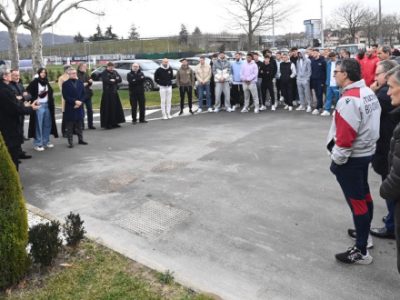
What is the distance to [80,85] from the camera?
33.4 ft

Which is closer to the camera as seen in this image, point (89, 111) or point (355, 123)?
point (355, 123)

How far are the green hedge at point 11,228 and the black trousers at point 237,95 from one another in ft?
38.6

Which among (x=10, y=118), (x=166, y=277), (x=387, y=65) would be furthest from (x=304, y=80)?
(x=166, y=277)

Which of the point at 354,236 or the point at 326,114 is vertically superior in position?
the point at 326,114

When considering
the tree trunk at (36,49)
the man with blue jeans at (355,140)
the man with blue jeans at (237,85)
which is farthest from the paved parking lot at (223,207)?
the tree trunk at (36,49)

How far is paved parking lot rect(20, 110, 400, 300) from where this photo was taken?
411 centimetres

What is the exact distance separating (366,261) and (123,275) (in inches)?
92.1

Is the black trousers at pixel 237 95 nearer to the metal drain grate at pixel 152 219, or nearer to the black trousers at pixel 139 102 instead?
the black trousers at pixel 139 102

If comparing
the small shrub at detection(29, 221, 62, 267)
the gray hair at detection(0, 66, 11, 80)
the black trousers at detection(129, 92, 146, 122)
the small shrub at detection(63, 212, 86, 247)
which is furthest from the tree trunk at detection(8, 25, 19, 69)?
the small shrub at detection(29, 221, 62, 267)

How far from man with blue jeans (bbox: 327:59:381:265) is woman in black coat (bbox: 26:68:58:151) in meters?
7.21

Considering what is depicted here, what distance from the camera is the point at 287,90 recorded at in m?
14.4

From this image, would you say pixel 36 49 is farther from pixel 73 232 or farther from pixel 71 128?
pixel 73 232

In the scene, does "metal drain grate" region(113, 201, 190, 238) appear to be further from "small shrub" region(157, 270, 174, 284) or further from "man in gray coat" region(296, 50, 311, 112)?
"man in gray coat" region(296, 50, 311, 112)

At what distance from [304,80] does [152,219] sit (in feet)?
30.8
